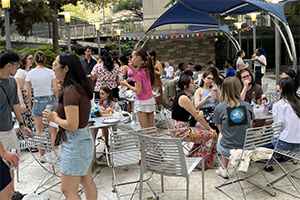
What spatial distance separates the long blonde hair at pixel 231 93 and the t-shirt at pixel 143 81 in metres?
1.33

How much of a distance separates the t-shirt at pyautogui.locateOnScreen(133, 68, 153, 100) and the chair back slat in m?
1.48

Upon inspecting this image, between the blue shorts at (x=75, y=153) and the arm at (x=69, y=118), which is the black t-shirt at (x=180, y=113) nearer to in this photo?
the blue shorts at (x=75, y=153)

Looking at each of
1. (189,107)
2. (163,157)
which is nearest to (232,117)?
(189,107)

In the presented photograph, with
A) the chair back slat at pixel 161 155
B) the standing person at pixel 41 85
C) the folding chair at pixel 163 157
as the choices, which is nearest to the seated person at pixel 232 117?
the folding chair at pixel 163 157

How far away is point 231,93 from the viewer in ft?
11.1

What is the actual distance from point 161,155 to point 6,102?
1710mm

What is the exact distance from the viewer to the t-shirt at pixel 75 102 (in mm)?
2260

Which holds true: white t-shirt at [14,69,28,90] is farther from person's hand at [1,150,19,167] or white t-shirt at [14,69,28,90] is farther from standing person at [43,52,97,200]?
person's hand at [1,150,19,167]

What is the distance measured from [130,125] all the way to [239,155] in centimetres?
226

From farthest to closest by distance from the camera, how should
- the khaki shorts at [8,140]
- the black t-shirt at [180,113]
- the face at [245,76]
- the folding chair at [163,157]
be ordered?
the face at [245,76] → the black t-shirt at [180,113] → the khaki shorts at [8,140] → the folding chair at [163,157]

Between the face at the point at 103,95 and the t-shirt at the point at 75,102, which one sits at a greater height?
the t-shirt at the point at 75,102

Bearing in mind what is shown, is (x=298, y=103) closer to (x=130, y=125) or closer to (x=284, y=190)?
(x=284, y=190)

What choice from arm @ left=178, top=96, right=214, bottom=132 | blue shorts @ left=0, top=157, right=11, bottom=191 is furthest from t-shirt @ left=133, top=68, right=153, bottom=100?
blue shorts @ left=0, top=157, right=11, bottom=191

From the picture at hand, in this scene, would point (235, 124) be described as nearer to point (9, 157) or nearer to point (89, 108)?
point (89, 108)
